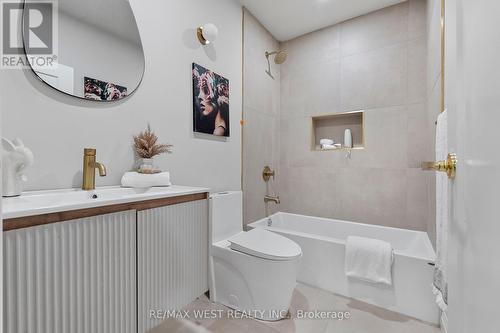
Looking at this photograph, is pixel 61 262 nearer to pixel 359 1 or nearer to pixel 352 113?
pixel 352 113

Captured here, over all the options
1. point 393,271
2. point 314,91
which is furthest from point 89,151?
point 314,91

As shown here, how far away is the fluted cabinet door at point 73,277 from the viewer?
2.50ft

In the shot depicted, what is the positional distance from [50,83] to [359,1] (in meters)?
2.63

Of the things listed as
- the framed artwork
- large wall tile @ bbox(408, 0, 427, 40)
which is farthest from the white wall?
large wall tile @ bbox(408, 0, 427, 40)

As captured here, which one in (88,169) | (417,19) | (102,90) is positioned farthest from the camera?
(417,19)

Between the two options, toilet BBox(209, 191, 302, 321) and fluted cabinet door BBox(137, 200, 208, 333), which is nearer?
fluted cabinet door BBox(137, 200, 208, 333)

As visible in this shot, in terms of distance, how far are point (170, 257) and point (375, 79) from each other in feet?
8.19

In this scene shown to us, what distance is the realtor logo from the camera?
1052mm

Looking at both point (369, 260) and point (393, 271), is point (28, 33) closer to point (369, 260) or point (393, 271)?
point (369, 260)

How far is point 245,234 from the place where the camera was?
6.15ft

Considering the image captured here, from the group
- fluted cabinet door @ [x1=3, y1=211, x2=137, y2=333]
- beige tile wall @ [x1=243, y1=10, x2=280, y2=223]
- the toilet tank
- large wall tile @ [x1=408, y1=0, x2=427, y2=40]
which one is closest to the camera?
fluted cabinet door @ [x1=3, y1=211, x2=137, y2=333]

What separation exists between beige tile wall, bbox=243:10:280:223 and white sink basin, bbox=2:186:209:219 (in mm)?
1124

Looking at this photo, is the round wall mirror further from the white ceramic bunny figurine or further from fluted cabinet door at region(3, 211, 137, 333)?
fluted cabinet door at region(3, 211, 137, 333)

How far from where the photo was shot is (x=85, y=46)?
129 cm
